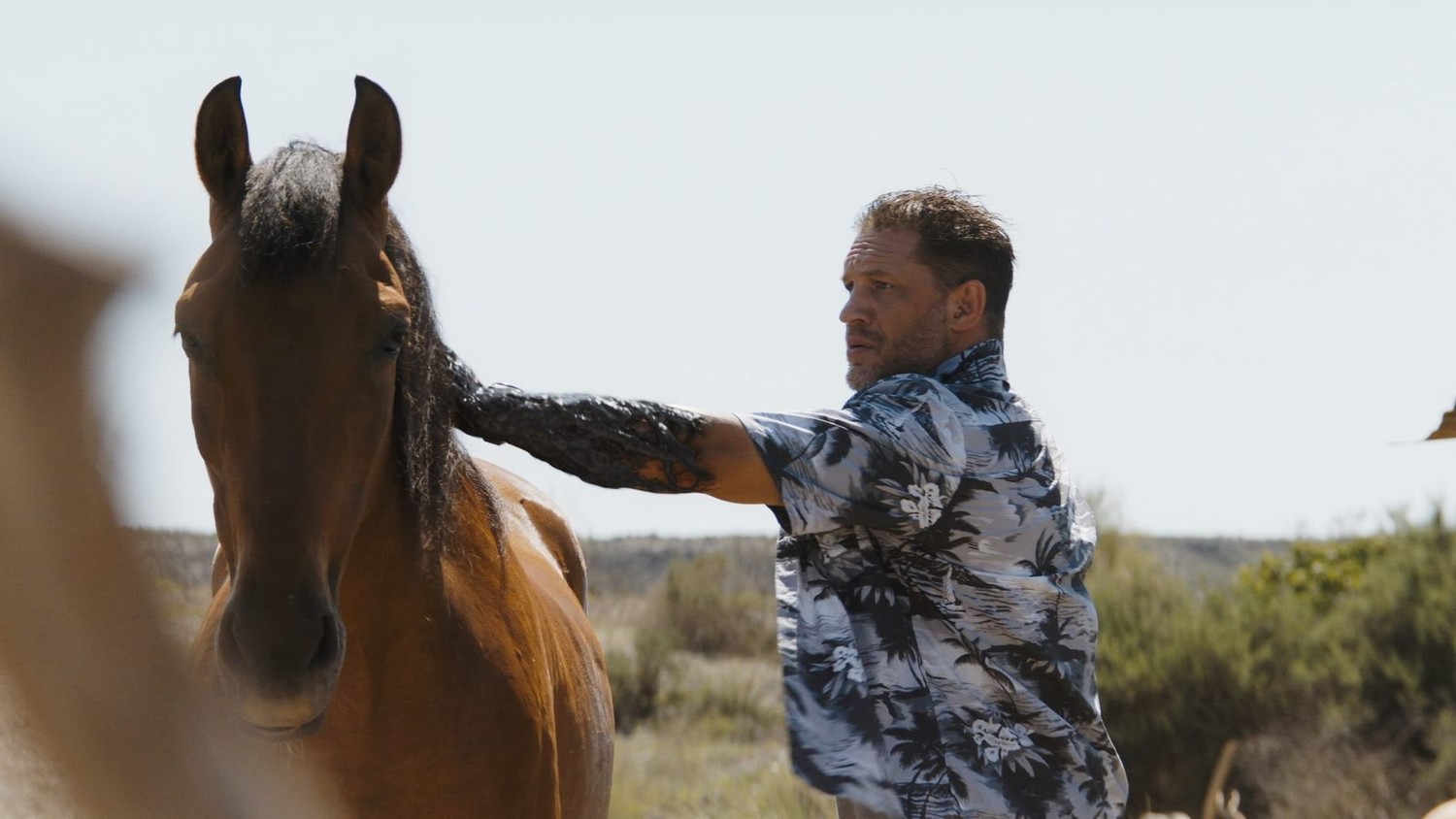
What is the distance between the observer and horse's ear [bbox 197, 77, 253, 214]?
2.32m

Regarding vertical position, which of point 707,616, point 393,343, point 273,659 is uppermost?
point 393,343

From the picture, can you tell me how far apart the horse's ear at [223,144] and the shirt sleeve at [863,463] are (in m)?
0.97

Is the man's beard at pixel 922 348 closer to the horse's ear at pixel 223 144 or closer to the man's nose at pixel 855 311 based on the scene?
the man's nose at pixel 855 311

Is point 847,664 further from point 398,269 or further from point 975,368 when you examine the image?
point 398,269

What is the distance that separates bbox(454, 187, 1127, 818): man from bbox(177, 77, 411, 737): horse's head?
306mm

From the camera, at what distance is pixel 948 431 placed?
2568 mm

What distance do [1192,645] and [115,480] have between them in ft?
31.6

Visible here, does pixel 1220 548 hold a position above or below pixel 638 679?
below

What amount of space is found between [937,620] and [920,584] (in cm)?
8

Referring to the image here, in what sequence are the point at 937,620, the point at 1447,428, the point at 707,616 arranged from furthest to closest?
the point at 707,616 < the point at 937,620 < the point at 1447,428

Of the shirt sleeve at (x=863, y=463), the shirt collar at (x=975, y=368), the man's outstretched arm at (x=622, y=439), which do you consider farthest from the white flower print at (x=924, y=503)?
the shirt collar at (x=975, y=368)

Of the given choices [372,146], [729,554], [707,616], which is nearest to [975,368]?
[372,146]

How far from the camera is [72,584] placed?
1167 millimetres

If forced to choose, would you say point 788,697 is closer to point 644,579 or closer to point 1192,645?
point 1192,645
